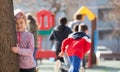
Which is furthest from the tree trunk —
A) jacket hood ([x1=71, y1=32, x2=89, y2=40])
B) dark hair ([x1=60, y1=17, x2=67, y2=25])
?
dark hair ([x1=60, y1=17, x2=67, y2=25])

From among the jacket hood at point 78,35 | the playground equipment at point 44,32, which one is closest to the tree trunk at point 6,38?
the jacket hood at point 78,35

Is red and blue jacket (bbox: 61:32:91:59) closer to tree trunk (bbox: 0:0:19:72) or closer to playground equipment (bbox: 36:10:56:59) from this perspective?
tree trunk (bbox: 0:0:19:72)

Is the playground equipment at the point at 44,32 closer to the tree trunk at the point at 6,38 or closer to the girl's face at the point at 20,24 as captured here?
the girl's face at the point at 20,24

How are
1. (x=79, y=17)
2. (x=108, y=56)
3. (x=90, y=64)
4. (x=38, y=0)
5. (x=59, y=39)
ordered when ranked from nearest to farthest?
(x=59, y=39)
(x=79, y=17)
(x=90, y=64)
(x=108, y=56)
(x=38, y=0)

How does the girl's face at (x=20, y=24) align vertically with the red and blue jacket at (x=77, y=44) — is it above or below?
above

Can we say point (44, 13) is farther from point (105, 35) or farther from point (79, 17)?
point (105, 35)

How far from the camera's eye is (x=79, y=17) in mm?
11648

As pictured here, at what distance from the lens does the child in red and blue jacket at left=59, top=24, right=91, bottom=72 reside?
882 centimetres

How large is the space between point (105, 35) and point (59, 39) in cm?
5042

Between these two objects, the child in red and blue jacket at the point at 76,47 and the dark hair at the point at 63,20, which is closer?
the child in red and blue jacket at the point at 76,47

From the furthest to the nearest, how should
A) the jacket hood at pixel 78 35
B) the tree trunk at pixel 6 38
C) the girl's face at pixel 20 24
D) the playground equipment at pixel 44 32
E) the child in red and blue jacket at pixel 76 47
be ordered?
the playground equipment at pixel 44 32 < the jacket hood at pixel 78 35 < the child in red and blue jacket at pixel 76 47 < the girl's face at pixel 20 24 < the tree trunk at pixel 6 38

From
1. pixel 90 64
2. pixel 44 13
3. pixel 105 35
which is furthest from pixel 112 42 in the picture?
pixel 90 64

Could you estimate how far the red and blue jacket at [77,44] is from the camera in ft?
28.9

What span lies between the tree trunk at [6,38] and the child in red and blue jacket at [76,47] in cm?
372
